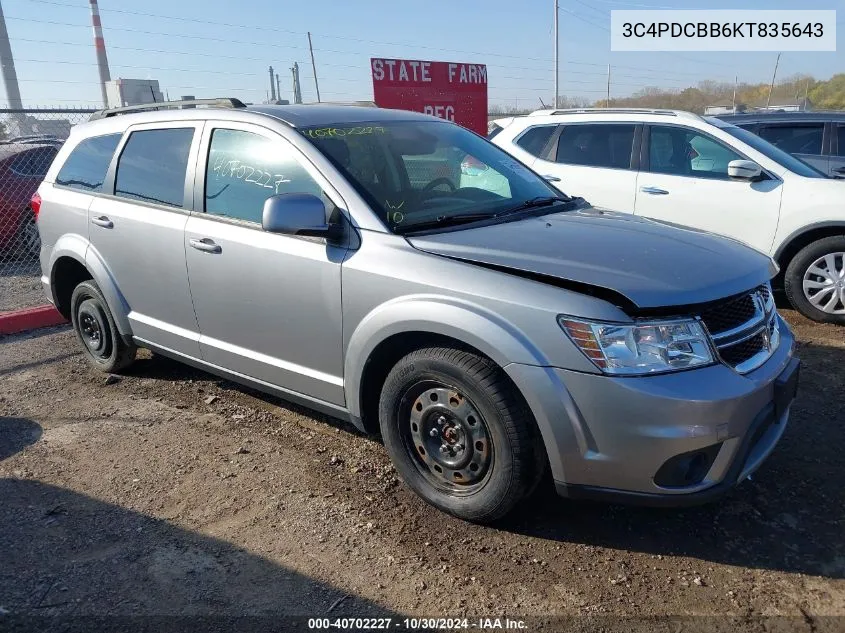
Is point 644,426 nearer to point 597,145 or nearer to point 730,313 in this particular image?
point 730,313

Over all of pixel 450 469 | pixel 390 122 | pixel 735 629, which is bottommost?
pixel 735 629

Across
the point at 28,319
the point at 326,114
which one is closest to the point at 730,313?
the point at 326,114

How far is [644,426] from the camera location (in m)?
2.52

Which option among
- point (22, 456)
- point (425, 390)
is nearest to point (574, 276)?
point (425, 390)

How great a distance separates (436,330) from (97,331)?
3206mm

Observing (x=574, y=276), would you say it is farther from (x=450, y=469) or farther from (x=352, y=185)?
(x=352, y=185)

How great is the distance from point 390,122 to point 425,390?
5.51ft

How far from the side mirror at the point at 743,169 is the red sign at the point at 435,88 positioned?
545 cm

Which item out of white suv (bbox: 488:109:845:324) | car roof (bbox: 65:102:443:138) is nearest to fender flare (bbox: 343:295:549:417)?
car roof (bbox: 65:102:443:138)

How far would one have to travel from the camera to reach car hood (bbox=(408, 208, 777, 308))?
2.66m

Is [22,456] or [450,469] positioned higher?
[450,469]

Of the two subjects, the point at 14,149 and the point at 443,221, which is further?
the point at 14,149

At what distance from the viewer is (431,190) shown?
3.61 meters

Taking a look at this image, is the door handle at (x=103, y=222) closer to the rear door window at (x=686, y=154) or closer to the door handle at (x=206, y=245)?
the door handle at (x=206, y=245)
